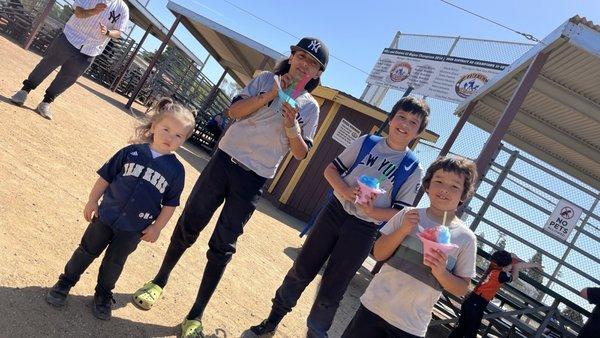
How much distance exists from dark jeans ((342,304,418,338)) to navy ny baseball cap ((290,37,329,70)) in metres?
1.57

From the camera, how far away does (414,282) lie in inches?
99.8

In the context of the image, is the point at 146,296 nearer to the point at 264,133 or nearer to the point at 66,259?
the point at 66,259

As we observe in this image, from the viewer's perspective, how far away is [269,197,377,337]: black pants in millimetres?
3156

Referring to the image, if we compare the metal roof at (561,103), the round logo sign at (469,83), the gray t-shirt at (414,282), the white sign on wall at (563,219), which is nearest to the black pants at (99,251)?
the gray t-shirt at (414,282)

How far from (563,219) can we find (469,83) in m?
6.92

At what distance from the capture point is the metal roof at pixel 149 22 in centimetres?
1916

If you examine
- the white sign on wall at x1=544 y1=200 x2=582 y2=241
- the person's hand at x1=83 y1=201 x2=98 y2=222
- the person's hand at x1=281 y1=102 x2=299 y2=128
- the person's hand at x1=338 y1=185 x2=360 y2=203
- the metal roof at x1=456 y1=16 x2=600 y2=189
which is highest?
the metal roof at x1=456 y1=16 x2=600 y2=189

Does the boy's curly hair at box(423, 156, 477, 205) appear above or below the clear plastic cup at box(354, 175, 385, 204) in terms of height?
above

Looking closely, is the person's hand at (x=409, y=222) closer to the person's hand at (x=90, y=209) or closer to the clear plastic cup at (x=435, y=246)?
the clear plastic cup at (x=435, y=246)

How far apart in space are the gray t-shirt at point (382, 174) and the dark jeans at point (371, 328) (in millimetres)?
664

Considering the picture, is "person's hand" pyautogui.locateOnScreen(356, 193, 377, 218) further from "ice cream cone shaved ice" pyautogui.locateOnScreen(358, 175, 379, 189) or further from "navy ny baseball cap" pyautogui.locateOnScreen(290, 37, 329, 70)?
"navy ny baseball cap" pyautogui.locateOnScreen(290, 37, 329, 70)

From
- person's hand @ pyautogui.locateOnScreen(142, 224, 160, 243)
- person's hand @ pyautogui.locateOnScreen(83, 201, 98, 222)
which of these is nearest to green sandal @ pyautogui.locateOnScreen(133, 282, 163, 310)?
person's hand @ pyautogui.locateOnScreen(142, 224, 160, 243)

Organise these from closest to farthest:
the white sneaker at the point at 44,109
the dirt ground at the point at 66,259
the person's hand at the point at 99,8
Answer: the dirt ground at the point at 66,259 → the person's hand at the point at 99,8 → the white sneaker at the point at 44,109

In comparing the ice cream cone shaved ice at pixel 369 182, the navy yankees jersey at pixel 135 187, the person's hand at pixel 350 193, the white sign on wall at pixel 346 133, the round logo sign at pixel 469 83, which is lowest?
the navy yankees jersey at pixel 135 187
